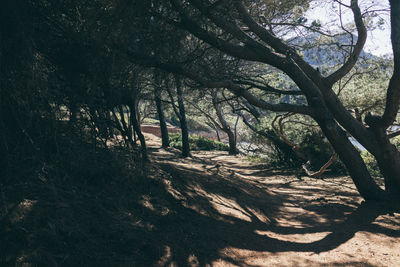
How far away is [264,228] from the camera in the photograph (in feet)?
18.6

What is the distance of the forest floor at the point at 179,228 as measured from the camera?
3.11 meters

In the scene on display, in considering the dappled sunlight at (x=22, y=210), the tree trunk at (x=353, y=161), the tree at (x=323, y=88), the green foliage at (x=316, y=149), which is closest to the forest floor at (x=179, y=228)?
the dappled sunlight at (x=22, y=210)

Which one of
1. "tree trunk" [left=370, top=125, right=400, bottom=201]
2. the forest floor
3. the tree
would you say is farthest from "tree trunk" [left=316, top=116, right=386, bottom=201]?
the forest floor

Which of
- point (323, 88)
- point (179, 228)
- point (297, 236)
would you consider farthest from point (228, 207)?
point (323, 88)

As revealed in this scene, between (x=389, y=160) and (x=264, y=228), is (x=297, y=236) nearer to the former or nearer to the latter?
(x=264, y=228)

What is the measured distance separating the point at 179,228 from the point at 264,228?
196 centimetres

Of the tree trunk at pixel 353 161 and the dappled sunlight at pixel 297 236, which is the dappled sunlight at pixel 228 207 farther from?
the tree trunk at pixel 353 161

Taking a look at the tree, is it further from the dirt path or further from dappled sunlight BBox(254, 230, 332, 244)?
dappled sunlight BBox(254, 230, 332, 244)

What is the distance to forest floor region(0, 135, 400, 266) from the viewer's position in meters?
3.11

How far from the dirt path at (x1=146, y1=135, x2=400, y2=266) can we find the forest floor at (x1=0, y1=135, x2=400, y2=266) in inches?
0.6

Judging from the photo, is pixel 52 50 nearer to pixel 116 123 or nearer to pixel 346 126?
pixel 116 123

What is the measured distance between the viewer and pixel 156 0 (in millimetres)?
5410

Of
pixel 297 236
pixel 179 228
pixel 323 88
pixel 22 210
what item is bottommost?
pixel 297 236

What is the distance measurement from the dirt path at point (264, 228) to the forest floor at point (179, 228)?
0.05ft
